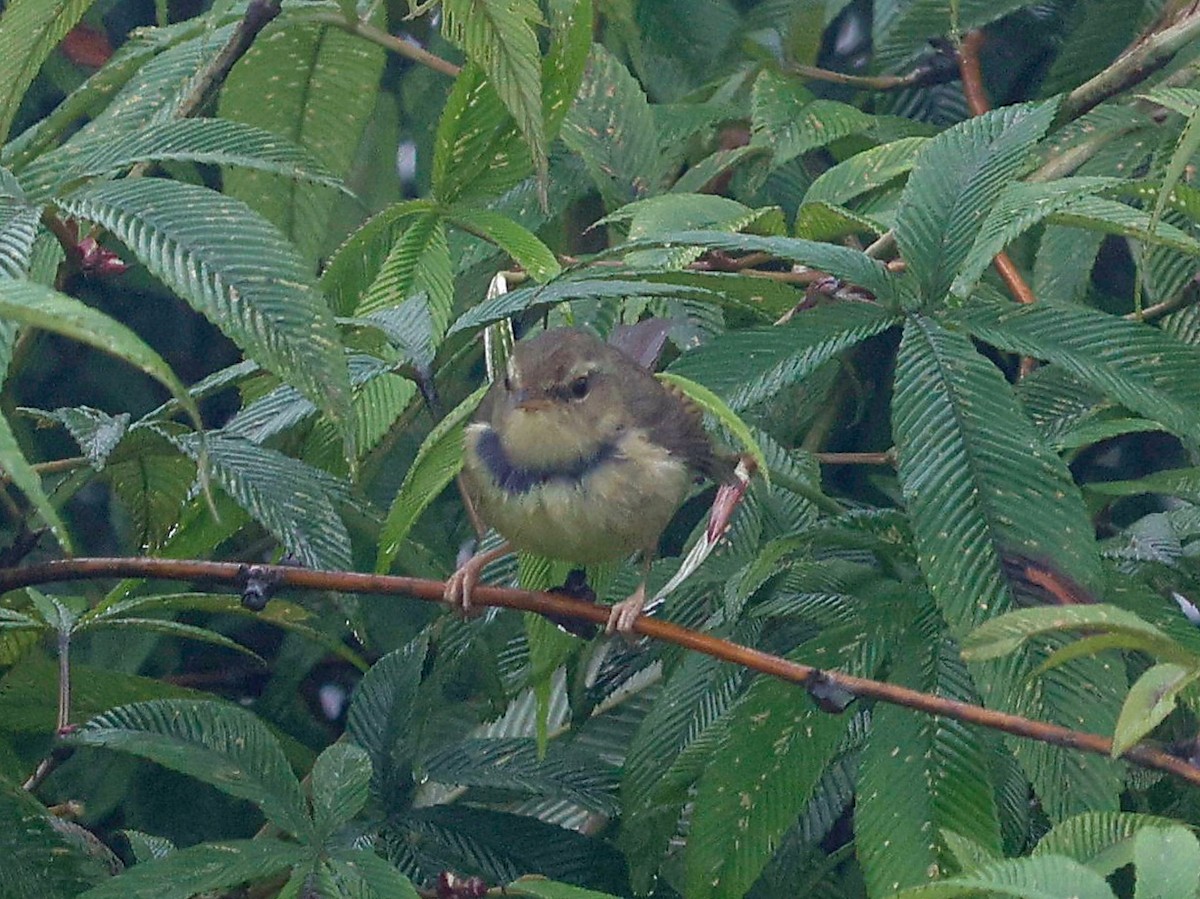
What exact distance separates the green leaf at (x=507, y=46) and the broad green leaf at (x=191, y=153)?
184 millimetres

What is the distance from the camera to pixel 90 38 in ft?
9.11

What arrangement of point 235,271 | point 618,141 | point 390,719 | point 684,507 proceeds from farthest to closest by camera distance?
point 684,507 → point 618,141 → point 390,719 → point 235,271

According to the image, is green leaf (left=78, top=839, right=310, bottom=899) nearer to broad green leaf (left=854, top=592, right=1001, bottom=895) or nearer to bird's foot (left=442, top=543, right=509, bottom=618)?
bird's foot (left=442, top=543, right=509, bottom=618)

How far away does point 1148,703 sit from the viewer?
1.07 m

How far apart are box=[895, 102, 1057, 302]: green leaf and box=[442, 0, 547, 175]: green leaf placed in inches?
15.6

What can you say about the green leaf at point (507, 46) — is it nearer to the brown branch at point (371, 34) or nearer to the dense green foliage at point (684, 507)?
the dense green foliage at point (684, 507)

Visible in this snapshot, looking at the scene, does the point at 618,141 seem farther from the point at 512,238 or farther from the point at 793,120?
the point at 512,238

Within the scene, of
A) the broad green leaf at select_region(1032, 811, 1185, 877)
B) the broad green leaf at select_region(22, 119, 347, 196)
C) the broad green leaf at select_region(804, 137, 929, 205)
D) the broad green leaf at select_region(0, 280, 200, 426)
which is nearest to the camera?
the broad green leaf at select_region(0, 280, 200, 426)

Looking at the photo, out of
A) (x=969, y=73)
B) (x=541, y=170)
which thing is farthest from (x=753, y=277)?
(x=969, y=73)

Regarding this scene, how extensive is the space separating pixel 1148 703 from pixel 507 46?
0.76 metres

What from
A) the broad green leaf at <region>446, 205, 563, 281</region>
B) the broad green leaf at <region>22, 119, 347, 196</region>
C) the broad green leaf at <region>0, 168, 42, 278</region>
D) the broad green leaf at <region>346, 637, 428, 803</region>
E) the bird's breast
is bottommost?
the broad green leaf at <region>346, 637, 428, 803</region>

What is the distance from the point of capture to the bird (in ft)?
6.23

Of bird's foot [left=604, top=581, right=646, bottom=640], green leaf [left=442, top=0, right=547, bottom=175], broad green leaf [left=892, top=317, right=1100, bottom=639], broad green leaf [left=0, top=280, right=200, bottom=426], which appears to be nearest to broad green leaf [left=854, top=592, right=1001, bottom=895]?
broad green leaf [left=892, top=317, right=1100, bottom=639]

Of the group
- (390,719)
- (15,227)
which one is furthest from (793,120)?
(15,227)
